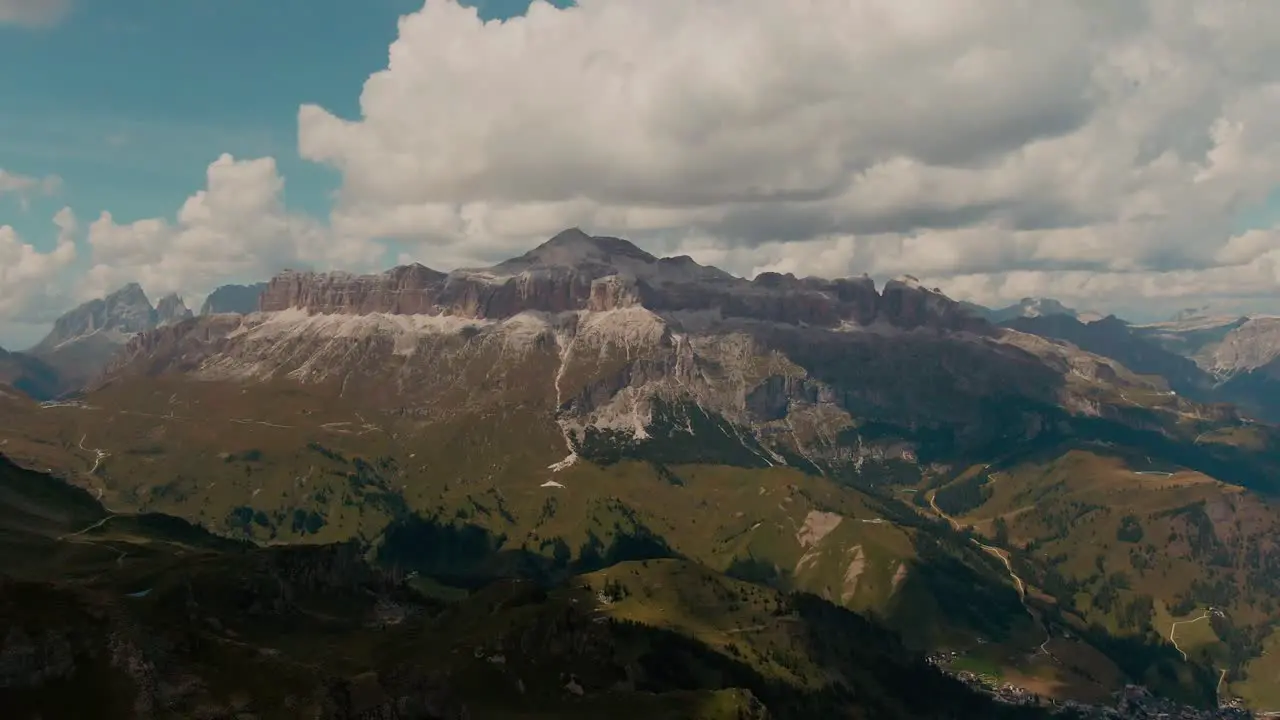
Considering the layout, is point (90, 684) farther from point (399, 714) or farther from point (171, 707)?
point (399, 714)

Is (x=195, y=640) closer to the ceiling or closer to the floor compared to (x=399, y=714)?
closer to the ceiling

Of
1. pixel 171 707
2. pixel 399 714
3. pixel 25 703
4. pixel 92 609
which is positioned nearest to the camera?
pixel 25 703

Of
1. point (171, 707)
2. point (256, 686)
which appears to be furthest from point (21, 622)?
point (256, 686)

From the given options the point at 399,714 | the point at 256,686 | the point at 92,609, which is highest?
the point at 92,609

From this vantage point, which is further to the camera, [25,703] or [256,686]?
[256,686]

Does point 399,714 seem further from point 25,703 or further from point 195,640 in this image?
point 25,703

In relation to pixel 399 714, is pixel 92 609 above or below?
above

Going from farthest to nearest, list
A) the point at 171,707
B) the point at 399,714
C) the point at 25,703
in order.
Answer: the point at 399,714, the point at 171,707, the point at 25,703

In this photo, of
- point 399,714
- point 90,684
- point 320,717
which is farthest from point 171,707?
point 399,714

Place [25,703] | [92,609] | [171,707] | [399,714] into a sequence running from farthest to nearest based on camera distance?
[399,714]
[92,609]
[171,707]
[25,703]
